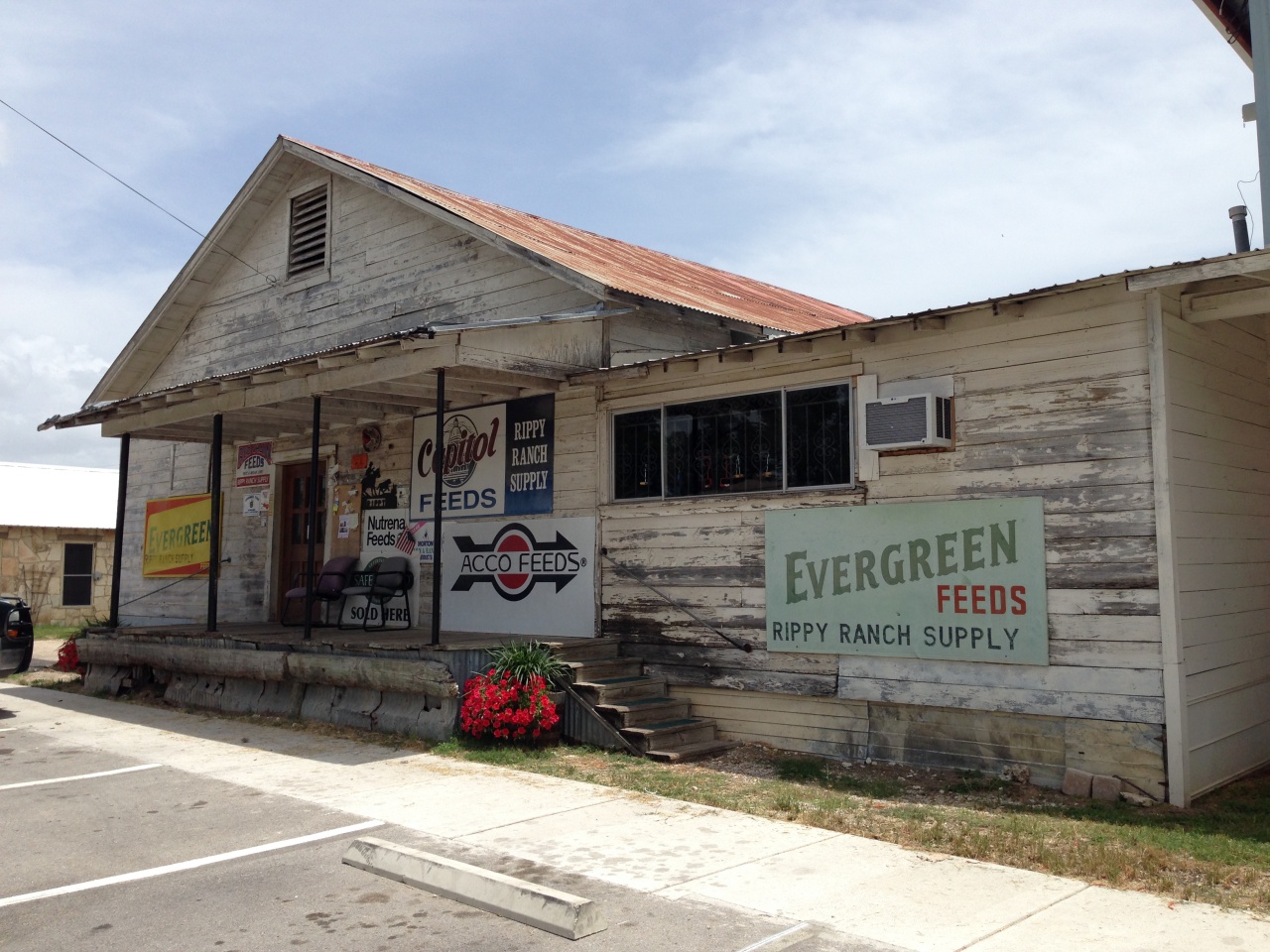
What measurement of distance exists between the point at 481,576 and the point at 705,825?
5413mm

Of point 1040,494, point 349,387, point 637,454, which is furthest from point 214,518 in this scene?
point 1040,494

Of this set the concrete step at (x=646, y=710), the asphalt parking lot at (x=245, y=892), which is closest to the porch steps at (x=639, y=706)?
the concrete step at (x=646, y=710)

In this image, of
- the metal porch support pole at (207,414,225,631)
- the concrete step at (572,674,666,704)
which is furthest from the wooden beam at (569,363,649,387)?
the metal porch support pole at (207,414,225,631)

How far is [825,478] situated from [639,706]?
2.44m

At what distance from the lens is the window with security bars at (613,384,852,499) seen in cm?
884

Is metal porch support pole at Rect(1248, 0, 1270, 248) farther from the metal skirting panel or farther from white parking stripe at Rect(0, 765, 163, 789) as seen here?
white parking stripe at Rect(0, 765, 163, 789)

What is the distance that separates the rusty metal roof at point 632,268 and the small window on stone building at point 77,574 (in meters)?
14.3

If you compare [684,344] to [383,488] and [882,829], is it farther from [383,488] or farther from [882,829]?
[882,829]

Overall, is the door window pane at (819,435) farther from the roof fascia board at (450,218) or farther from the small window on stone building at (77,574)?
the small window on stone building at (77,574)

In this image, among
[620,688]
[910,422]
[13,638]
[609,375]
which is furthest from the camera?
[13,638]

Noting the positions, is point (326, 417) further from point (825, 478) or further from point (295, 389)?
point (825, 478)

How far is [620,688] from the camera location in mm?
9234

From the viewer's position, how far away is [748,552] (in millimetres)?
9188

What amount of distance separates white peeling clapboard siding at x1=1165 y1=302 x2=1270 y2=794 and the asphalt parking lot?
4092 mm
